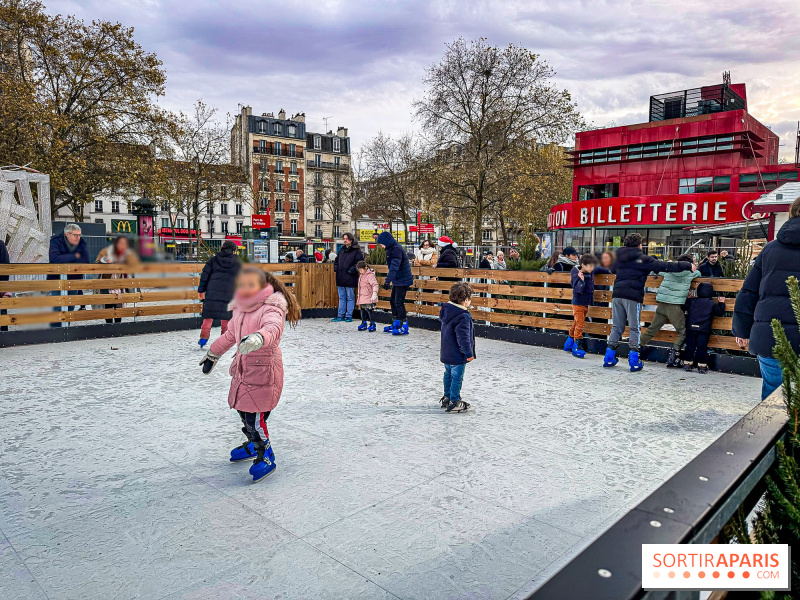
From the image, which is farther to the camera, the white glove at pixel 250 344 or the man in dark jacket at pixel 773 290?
the man in dark jacket at pixel 773 290

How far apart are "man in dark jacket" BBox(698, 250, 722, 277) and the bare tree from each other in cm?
1664

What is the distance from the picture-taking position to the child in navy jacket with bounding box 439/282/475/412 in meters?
5.41

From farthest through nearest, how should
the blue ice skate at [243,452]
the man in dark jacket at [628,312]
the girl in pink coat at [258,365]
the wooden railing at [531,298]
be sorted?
the wooden railing at [531,298] → the man in dark jacket at [628,312] → the blue ice skate at [243,452] → the girl in pink coat at [258,365]

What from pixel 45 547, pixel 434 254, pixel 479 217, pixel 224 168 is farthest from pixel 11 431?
pixel 479 217

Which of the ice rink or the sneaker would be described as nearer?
the ice rink

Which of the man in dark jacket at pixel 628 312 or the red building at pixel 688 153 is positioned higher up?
the red building at pixel 688 153

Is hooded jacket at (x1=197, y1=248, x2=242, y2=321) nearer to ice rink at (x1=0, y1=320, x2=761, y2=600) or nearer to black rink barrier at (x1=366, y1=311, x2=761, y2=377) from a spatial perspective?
ice rink at (x1=0, y1=320, x2=761, y2=600)

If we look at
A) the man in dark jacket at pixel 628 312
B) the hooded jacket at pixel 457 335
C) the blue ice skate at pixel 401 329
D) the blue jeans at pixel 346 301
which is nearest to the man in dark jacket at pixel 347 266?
the blue jeans at pixel 346 301

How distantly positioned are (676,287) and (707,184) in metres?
18.5

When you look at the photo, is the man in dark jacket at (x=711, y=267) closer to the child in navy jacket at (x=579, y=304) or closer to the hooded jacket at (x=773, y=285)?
the child in navy jacket at (x=579, y=304)

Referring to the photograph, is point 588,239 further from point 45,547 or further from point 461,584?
point 45,547

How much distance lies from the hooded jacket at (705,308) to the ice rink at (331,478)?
83 cm

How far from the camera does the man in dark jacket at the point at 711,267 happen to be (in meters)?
8.55

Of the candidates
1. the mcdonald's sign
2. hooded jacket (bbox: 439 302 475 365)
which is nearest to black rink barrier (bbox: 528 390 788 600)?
the mcdonald's sign
